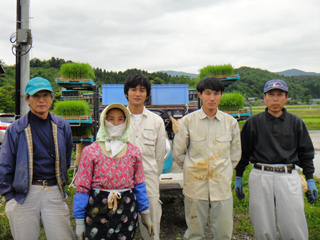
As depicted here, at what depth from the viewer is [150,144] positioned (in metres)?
2.37

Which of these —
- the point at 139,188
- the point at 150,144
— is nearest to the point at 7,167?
the point at 139,188

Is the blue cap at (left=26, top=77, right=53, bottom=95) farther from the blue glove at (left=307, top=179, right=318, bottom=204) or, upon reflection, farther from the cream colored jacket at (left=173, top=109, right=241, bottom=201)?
the blue glove at (left=307, top=179, right=318, bottom=204)

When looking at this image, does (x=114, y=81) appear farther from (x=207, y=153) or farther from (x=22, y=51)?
(x=207, y=153)

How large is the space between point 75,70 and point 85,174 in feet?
14.2

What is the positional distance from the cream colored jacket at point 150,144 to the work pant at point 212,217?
14.2 inches

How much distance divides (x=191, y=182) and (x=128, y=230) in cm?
74

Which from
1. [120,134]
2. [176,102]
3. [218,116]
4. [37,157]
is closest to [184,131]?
[218,116]

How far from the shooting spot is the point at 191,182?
2.41 meters

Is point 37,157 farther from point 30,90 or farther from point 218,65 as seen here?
point 218,65

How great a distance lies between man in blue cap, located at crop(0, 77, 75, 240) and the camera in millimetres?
1971

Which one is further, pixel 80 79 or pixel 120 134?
Result: pixel 80 79

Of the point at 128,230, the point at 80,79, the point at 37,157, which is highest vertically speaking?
the point at 80,79

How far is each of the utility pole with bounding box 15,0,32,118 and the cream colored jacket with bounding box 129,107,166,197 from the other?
7.97 feet

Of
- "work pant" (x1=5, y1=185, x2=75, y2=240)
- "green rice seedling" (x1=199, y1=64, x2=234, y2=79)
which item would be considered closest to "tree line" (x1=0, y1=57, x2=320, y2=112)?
"green rice seedling" (x1=199, y1=64, x2=234, y2=79)
